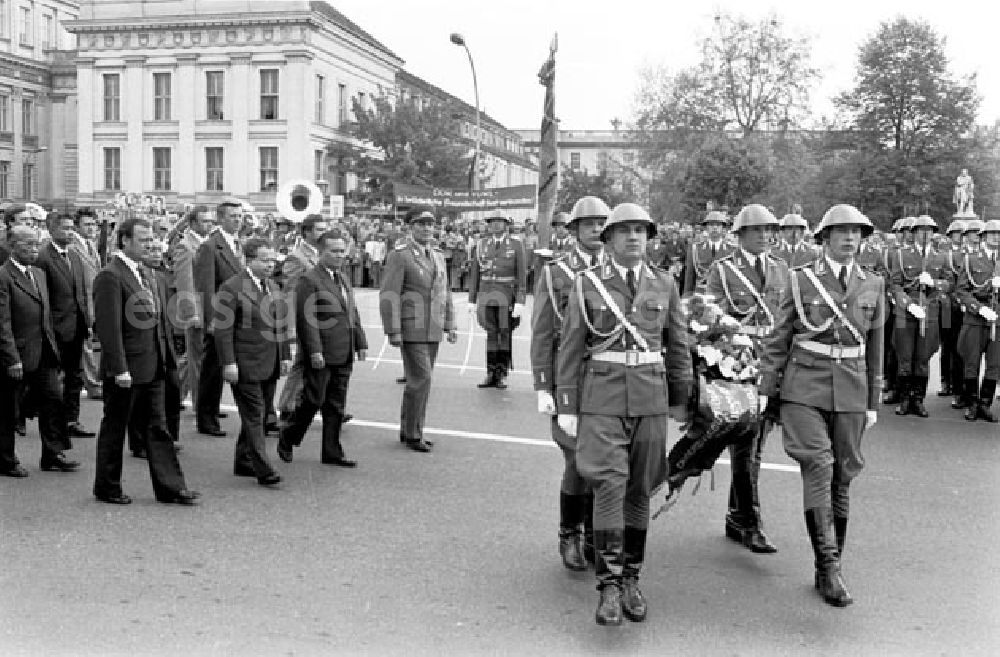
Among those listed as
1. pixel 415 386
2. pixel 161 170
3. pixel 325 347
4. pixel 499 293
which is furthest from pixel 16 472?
pixel 161 170

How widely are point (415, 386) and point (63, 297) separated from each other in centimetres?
322

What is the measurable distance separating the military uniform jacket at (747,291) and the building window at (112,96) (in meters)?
55.3

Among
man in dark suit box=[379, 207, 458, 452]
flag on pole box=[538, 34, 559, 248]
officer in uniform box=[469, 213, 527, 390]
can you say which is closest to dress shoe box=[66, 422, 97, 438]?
man in dark suit box=[379, 207, 458, 452]

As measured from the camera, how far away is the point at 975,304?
12.1m

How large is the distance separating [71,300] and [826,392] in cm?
667

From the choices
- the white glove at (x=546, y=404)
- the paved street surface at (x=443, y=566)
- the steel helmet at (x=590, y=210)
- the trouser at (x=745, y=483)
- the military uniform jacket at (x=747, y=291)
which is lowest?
the paved street surface at (x=443, y=566)

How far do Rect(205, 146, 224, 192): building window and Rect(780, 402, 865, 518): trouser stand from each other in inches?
2118

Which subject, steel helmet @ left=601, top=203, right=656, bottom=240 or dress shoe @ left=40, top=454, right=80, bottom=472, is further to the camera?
dress shoe @ left=40, top=454, right=80, bottom=472

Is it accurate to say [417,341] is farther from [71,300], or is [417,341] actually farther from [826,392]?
[826,392]

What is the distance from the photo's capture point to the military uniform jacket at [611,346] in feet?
18.5

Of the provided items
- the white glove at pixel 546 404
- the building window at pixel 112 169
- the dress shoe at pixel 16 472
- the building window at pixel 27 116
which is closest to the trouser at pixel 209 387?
the dress shoe at pixel 16 472

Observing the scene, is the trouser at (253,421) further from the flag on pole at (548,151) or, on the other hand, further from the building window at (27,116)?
the building window at (27,116)

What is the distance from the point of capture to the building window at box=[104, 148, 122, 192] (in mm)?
58344

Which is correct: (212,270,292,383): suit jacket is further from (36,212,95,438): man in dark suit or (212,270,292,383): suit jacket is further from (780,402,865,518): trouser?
(780,402,865,518): trouser
